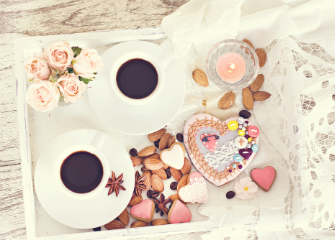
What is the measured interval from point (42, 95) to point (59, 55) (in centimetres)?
11

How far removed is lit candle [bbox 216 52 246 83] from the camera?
2.82 feet

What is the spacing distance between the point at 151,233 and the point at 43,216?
33 centimetres

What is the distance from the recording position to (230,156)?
33.5 inches

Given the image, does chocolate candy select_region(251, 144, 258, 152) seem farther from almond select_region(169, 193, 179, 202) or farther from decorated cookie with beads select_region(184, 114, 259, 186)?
almond select_region(169, 193, 179, 202)

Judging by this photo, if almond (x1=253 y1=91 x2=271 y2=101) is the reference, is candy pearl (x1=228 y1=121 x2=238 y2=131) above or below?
below

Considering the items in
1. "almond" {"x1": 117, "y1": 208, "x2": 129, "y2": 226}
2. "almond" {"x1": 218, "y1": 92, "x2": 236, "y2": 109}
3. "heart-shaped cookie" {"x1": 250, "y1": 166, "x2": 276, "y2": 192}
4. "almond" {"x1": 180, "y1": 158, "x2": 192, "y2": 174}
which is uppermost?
"almond" {"x1": 218, "y1": 92, "x2": 236, "y2": 109}

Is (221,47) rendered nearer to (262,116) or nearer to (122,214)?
(262,116)

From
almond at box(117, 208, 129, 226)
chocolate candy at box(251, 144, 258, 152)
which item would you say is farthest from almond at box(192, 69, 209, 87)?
almond at box(117, 208, 129, 226)

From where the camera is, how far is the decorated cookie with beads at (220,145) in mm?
842

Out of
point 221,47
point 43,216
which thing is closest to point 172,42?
point 221,47

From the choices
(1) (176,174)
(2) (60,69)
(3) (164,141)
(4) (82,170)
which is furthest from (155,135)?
(2) (60,69)

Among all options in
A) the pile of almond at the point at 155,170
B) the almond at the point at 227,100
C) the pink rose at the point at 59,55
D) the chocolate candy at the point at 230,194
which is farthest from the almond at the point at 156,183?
the pink rose at the point at 59,55

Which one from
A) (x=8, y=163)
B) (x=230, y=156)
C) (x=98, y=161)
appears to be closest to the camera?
(x=98, y=161)

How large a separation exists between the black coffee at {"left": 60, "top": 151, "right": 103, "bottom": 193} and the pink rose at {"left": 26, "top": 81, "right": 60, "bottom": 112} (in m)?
0.19
